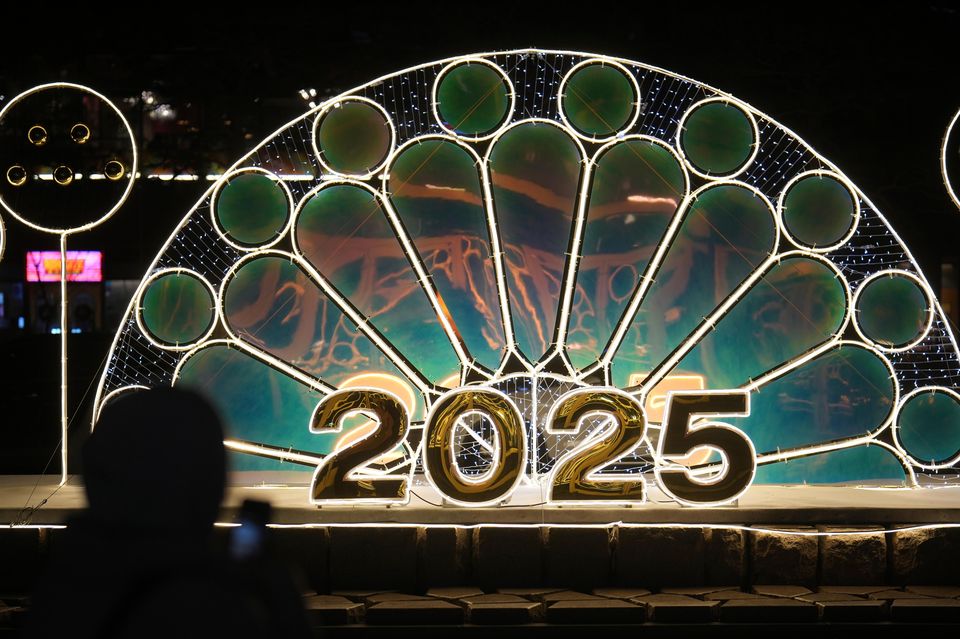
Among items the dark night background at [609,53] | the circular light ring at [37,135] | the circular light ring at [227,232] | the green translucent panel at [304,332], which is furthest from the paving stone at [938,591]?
the dark night background at [609,53]

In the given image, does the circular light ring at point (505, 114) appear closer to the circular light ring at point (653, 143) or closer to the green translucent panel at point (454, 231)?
the green translucent panel at point (454, 231)

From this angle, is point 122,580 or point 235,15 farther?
point 235,15

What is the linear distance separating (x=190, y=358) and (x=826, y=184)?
5.93m

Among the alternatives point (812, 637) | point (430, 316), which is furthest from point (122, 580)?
point (430, 316)

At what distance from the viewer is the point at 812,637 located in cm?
820

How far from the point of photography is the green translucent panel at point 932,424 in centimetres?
1030

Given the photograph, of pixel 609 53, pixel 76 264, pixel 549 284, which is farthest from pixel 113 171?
pixel 76 264

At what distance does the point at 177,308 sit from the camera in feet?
34.4

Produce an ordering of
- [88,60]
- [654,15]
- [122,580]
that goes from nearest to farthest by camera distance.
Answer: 1. [122,580]
2. [654,15]
3. [88,60]

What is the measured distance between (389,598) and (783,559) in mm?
3067

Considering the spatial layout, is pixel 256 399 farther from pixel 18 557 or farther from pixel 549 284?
pixel 549 284

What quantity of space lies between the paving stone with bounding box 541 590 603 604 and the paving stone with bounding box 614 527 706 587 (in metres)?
0.38

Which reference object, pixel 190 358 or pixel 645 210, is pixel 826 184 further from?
pixel 190 358

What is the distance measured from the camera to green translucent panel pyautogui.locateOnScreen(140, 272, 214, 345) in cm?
1046
